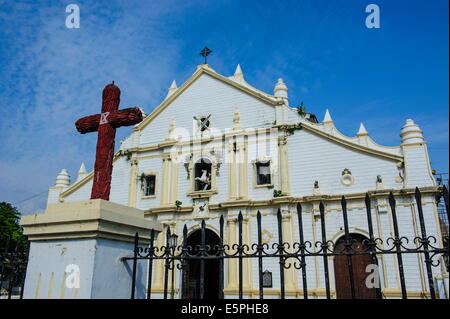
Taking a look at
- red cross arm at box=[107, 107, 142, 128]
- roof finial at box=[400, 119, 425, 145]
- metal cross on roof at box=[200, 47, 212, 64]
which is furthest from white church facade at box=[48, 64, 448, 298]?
red cross arm at box=[107, 107, 142, 128]

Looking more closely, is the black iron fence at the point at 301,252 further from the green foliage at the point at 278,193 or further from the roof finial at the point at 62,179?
the roof finial at the point at 62,179

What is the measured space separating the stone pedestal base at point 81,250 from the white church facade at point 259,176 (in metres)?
8.99

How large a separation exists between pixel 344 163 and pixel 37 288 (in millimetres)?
13408

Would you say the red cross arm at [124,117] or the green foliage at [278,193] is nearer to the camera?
the red cross arm at [124,117]

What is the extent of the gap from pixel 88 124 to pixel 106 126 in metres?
0.36

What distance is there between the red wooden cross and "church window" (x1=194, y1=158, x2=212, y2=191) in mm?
12739

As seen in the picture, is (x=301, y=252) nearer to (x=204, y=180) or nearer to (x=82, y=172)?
(x=204, y=180)

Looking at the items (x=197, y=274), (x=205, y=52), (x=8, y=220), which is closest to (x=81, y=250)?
(x=197, y=274)

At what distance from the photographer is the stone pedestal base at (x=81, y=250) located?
11.7 ft

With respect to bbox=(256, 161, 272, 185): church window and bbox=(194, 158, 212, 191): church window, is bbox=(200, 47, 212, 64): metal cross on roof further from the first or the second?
bbox=(256, 161, 272, 185): church window

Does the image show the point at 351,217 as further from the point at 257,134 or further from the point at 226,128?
the point at 226,128

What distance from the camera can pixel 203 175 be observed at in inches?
693

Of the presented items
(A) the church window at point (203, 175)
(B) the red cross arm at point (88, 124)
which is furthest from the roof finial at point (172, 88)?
(B) the red cross arm at point (88, 124)

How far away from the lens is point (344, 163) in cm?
1523
